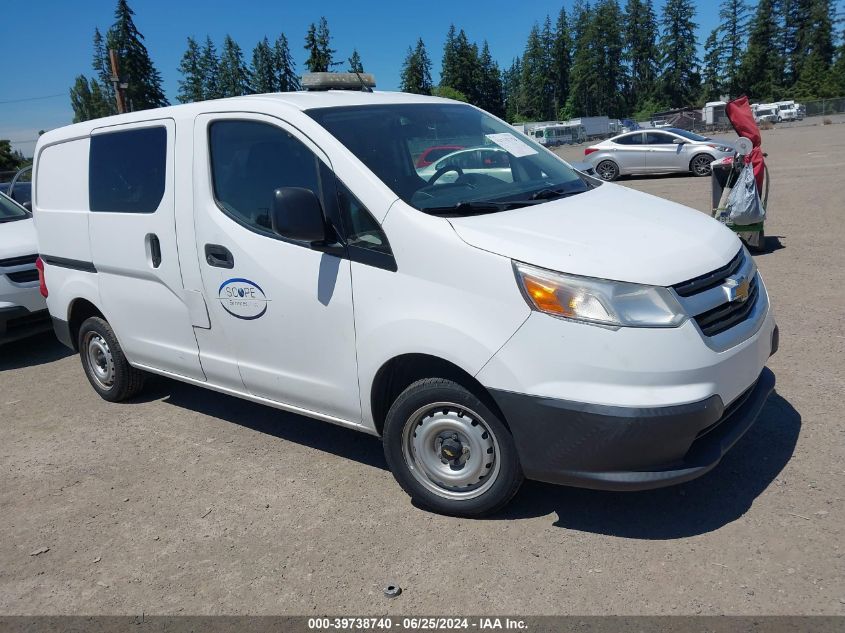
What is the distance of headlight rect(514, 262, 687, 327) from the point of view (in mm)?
2754

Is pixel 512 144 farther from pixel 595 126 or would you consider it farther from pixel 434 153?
pixel 595 126

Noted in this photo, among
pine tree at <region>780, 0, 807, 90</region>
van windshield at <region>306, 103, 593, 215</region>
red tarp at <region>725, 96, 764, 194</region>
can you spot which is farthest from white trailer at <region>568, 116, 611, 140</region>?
van windshield at <region>306, 103, 593, 215</region>

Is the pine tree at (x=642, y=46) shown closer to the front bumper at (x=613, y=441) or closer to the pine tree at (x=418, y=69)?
the pine tree at (x=418, y=69)

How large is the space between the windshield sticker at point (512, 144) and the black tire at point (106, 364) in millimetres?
3082

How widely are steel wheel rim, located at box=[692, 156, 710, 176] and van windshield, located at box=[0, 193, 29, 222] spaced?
56.4 ft

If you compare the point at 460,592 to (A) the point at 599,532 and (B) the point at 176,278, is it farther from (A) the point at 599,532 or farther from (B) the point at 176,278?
(B) the point at 176,278

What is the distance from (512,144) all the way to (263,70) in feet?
300

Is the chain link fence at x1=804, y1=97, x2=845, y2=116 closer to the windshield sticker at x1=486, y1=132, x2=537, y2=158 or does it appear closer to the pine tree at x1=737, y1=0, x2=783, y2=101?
the pine tree at x1=737, y1=0, x2=783, y2=101

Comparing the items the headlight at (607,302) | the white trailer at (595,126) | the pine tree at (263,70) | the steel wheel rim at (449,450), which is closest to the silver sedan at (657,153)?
the steel wheel rim at (449,450)

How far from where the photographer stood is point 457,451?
3.28m

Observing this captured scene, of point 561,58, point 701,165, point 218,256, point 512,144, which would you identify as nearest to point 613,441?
point 512,144

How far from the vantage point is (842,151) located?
22266 millimetres

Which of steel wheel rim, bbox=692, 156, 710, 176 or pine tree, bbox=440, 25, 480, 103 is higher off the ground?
pine tree, bbox=440, 25, 480, 103

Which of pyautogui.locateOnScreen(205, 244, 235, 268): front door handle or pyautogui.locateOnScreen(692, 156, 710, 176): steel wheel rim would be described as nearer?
pyautogui.locateOnScreen(205, 244, 235, 268): front door handle
